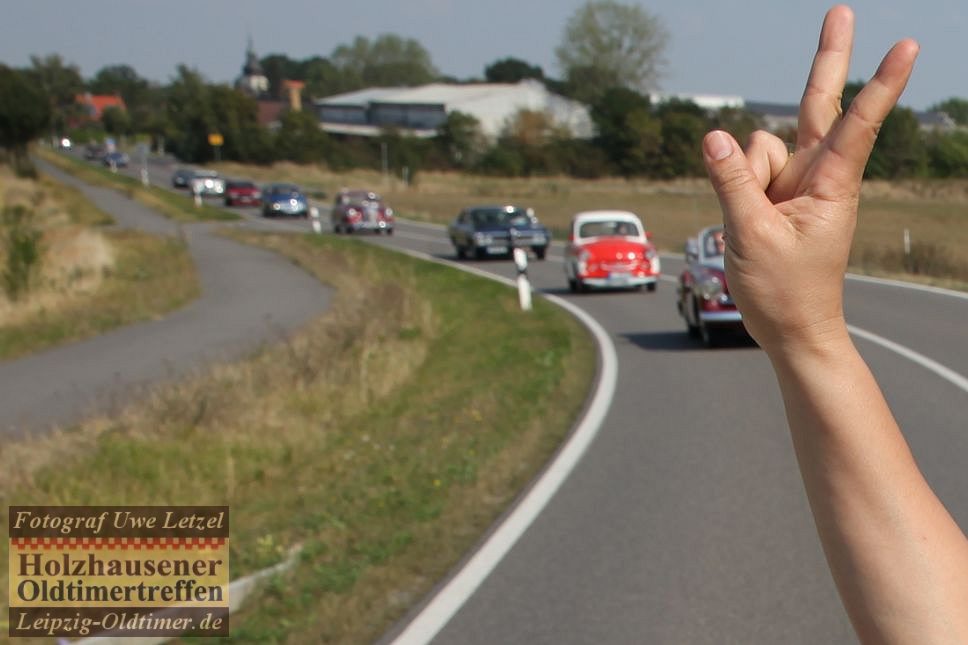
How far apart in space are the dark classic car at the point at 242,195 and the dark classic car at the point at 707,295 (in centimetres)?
5646

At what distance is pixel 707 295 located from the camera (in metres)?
17.2

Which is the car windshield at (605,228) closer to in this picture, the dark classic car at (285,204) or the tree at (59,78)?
the dark classic car at (285,204)

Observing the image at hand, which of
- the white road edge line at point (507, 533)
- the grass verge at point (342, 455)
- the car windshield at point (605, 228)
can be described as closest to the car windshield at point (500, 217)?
the car windshield at point (605, 228)

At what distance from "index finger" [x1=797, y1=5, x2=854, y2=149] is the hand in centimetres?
4

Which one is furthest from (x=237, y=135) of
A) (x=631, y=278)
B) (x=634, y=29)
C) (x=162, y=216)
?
(x=631, y=278)

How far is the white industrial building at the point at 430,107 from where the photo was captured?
11924cm

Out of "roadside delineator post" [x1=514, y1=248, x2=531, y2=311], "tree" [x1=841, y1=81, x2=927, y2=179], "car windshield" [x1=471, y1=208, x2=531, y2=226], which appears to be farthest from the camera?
"tree" [x1=841, y1=81, x2=927, y2=179]

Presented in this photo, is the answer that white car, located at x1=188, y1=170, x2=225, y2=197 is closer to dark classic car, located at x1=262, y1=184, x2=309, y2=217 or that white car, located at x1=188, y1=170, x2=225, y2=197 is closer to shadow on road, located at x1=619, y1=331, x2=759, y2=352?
dark classic car, located at x1=262, y1=184, x2=309, y2=217

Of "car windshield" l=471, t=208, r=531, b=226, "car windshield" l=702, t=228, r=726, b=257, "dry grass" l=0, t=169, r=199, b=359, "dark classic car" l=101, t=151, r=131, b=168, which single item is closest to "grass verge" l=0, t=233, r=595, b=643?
"car windshield" l=702, t=228, r=726, b=257

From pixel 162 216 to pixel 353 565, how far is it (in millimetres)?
56382

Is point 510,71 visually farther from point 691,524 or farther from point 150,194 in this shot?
point 691,524

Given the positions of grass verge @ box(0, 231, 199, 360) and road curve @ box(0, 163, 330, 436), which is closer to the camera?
road curve @ box(0, 163, 330, 436)

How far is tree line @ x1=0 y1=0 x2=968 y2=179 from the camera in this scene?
27016 millimetres

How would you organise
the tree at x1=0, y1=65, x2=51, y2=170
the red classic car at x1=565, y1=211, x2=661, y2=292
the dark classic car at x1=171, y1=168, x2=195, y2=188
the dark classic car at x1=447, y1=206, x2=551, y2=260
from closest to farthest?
the red classic car at x1=565, y1=211, x2=661, y2=292 → the dark classic car at x1=447, y1=206, x2=551, y2=260 → the tree at x1=0, y1=65, x2=51, y2=170 → the dark classic car at x1=171, y1=168, x2=195, y2=188
